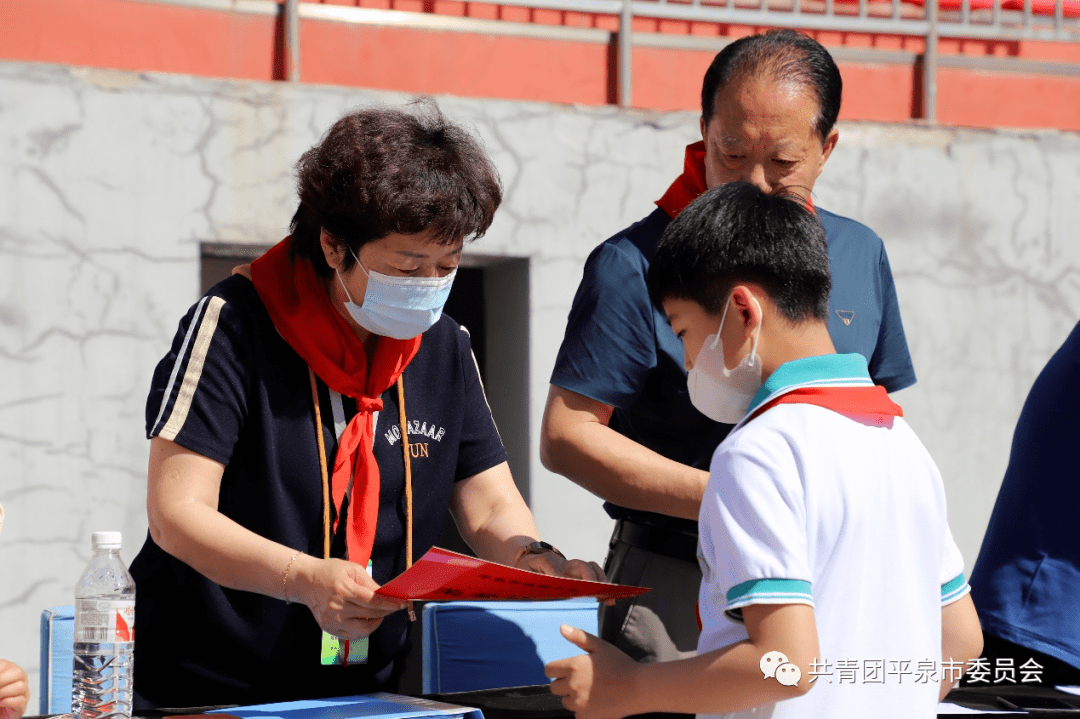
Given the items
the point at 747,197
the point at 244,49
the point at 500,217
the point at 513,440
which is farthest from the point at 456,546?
the point at 747,197

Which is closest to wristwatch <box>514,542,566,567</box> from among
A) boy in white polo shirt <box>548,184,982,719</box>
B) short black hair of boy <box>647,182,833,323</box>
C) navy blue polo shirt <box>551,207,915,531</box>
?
navy blue polo shirt <box>551,207,915,531</box>

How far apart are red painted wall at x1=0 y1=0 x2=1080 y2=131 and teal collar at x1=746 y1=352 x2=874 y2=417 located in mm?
3629

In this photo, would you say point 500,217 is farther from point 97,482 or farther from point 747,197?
point 747,197

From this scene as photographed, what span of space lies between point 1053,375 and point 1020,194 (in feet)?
10.3

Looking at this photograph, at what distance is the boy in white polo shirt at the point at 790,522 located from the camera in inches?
57.9

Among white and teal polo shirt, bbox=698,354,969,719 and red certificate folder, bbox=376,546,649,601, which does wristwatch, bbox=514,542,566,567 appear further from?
white and teal polo shirt, bbox=698,354,969,719

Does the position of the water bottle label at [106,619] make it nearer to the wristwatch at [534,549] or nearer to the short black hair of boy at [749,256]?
the wristwatch at [534,549]

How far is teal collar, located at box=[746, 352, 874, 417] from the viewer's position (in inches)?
62.2

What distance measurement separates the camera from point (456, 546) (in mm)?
5133

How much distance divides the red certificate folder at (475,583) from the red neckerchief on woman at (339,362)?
14.5 inches

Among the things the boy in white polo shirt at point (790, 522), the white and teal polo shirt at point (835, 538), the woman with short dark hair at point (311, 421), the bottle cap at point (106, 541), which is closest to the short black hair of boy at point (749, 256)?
the boy in white polo shirt at point (790, 522)

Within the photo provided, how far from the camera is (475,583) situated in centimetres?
178

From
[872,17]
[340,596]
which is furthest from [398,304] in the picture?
[872,17]

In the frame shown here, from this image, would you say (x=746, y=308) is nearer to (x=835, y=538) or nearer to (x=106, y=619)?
(x=835, y=538)
